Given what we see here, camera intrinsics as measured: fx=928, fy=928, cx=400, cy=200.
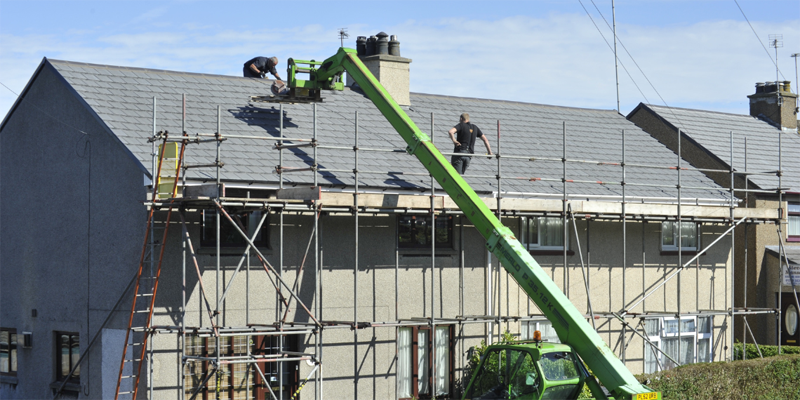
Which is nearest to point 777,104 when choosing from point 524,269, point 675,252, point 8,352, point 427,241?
point 675,252

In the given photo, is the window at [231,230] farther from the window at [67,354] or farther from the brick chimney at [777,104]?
the brick chimney at [777,104]

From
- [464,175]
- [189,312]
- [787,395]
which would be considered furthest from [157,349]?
[787,395]

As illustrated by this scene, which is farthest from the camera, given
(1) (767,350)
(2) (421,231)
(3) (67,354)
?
(1) (767,350)

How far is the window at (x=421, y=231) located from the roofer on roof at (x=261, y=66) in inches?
210

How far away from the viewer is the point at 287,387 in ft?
51.9

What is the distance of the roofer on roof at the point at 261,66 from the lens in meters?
20.5

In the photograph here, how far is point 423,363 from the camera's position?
17312 mm

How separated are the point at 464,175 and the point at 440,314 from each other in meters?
2.62

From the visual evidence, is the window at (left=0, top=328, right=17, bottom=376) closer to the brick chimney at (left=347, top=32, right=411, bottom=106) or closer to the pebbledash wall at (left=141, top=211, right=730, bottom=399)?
the pebbledash wall at (left=141, top=211, right=730, bottom=399)

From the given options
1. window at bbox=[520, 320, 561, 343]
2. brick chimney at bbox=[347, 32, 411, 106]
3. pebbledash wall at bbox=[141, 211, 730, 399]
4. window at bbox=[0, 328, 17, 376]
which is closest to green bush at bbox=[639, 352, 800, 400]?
pebbledash wall at bbox=[141, 211, 730, 399]

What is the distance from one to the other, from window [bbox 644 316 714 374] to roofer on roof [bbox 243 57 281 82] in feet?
32.5

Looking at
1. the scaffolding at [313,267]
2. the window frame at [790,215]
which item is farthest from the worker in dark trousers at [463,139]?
the window frame at [790,215]

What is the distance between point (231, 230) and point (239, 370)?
7.65ft

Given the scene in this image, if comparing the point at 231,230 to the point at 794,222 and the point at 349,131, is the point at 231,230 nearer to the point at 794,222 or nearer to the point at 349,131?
the point at 349,131
